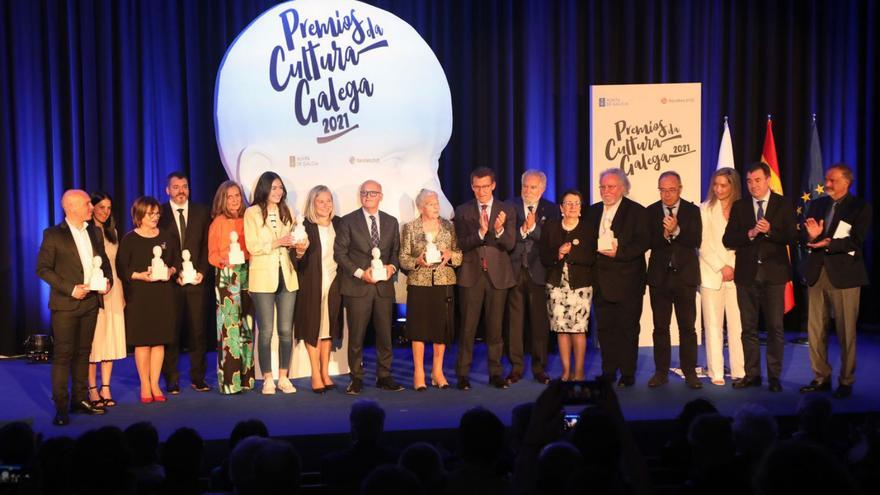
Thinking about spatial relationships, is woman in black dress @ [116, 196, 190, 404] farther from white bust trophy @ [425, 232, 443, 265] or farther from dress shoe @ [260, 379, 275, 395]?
white bust trophy @ [425, 232, 443, 265]

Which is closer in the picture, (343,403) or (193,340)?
(343,403)

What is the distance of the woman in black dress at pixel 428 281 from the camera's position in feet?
22.1

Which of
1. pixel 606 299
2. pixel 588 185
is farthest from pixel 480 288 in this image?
pixel 588 185

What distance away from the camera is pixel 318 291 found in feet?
22.3

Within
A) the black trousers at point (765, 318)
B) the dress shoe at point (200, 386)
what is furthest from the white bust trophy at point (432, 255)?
the black trousers at point (765, 318)

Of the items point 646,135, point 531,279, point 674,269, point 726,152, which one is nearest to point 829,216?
point 674,269

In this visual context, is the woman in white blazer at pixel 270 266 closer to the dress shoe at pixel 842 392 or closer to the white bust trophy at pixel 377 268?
the white bust trophy at pixel 377 268

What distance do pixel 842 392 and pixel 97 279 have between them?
16.9ft

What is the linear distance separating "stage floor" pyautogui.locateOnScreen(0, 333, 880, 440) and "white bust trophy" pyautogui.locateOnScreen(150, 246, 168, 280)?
2.99ft

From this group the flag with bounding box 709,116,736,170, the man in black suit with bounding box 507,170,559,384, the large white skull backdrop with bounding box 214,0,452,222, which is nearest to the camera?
the man in black suit with bounding box 507,170,559,384

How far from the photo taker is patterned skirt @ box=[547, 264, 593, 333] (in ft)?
22.0

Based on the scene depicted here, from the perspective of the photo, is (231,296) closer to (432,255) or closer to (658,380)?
(432,255)

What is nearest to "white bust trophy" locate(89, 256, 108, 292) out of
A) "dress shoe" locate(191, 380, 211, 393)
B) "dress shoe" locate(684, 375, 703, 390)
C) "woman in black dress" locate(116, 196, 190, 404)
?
"woman in black dress" locate(116, 196, 190, 404)

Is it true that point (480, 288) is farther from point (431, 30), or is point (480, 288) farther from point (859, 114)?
point (859, 114)
